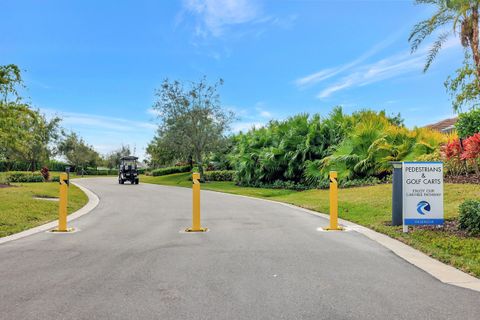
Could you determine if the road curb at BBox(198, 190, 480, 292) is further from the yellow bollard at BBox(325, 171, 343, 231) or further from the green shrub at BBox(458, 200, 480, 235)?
the green shrub at BBox(458, 200, 480, 235)

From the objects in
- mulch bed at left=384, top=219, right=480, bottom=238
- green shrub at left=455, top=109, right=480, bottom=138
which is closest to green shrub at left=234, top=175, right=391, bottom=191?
green shrub at left=455, top=109, right=480, bottom=138

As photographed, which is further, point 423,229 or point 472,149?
point 472,149

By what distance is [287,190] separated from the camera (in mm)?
24281

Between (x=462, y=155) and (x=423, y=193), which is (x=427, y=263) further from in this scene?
(x=462, y=155)

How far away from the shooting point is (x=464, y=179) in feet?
49.7

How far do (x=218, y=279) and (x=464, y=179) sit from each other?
1308 cm

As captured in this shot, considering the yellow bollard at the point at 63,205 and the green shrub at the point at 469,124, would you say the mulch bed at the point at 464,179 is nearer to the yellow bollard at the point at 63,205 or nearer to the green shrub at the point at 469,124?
A: the green shrub at the point at 469,124

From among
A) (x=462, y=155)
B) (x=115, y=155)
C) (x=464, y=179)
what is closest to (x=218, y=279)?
(x=462, y=155)

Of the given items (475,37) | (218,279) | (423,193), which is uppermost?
(475,37)

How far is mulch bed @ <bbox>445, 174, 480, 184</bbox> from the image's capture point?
47.8 feet

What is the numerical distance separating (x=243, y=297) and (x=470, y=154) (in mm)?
12690

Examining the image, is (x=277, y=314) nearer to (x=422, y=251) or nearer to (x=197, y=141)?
(x=422, y=251)

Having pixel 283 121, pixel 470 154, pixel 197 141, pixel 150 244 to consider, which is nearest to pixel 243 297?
pixel 150 244

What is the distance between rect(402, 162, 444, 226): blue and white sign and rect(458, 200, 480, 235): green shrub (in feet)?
1.36
